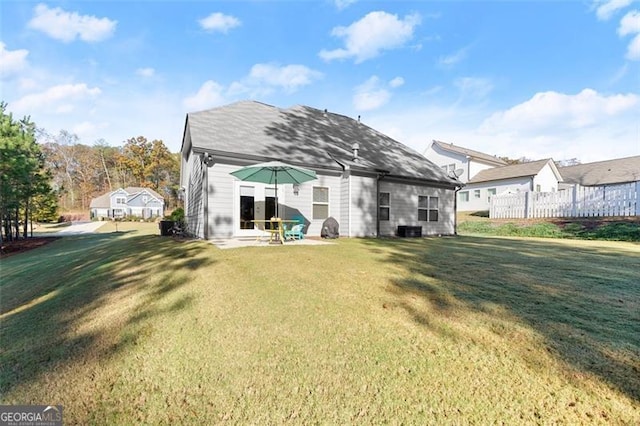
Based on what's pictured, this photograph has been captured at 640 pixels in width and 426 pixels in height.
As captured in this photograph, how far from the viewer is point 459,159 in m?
28.2

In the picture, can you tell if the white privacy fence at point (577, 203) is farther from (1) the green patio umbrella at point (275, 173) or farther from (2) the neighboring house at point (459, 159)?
(1) the green patio umbrella at point (275, 173)

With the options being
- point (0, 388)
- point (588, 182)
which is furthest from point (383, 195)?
point (588, 182)

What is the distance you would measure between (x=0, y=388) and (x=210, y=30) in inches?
524

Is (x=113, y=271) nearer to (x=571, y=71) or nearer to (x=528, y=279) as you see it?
(x=528, y=279)

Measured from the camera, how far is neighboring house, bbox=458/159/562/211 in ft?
76.0

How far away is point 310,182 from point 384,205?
3678 mm

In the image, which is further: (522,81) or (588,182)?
(588,182)

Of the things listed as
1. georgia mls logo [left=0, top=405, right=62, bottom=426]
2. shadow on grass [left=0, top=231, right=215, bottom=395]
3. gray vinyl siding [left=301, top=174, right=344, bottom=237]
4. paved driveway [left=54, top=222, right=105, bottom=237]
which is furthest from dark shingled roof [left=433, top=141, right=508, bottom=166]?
paved driveway [left=54, top=222, right=105, bottom=237]

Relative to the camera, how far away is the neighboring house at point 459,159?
2738cm

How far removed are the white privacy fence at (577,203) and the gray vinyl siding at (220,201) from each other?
17094mm

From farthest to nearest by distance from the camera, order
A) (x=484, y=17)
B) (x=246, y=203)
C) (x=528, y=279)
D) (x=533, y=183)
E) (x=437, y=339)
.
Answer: (x=533, y=183)
(x=484, y=17)
(x=246, y=203)
(x=528, y=279)
(x=437, y=339)

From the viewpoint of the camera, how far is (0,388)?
2520 millimetres

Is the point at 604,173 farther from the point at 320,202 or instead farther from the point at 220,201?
the point at 220,201

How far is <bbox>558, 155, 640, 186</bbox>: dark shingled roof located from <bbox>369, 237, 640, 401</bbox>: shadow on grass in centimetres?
2451
